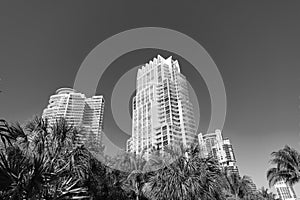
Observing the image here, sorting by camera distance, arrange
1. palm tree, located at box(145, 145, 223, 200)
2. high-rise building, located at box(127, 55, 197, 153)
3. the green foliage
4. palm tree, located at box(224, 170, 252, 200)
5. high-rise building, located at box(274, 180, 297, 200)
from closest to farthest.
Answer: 1. the green foliage
2. palm tree, located at box(145, 145, 223, 200)
3. high-rise building, located at box(274, 180, 297, 200)
4. palm tree, located at box(224, 170, 252, 200)
5. high-rise building, located at box(127, 55, 197, 153)

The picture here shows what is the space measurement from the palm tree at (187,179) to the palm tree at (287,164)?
13.9 meters

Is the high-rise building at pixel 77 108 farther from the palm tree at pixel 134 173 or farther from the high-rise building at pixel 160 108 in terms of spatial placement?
the palm tree at pixel 134 173

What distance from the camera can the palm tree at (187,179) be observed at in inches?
568

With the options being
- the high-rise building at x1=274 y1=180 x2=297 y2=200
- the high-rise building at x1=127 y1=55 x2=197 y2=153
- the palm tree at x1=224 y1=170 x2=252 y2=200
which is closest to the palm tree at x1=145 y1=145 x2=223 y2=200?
the palm tree at x1=224 y1=170 x2=252 y2=200

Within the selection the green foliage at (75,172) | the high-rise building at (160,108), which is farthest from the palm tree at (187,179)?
the high-rise building at (160,108)

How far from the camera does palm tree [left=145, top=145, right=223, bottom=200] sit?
14.4 m

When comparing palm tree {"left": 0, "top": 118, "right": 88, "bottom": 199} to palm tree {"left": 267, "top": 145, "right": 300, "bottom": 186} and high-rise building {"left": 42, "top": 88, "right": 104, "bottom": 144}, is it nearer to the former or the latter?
palm tree {"left": 267, "top": 145, "right": 300, "bottom": 186}

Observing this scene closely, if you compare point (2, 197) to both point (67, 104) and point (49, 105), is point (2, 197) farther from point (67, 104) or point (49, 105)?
point (49, 105)

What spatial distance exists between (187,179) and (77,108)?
147 meters

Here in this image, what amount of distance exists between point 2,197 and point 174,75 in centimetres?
12428

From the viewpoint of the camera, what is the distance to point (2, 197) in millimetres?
6988

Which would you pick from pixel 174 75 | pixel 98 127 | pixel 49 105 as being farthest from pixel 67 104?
pixel 174 75

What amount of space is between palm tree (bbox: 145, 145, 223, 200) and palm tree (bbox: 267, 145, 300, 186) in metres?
13.9

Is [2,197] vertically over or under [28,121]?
under
